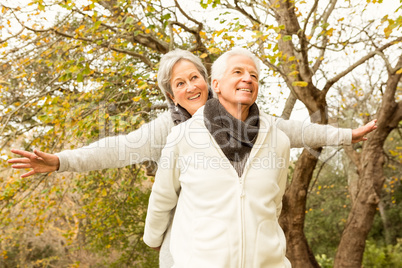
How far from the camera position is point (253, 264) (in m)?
1.54

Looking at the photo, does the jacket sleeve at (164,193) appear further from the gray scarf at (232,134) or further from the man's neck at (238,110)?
the man's neck at (238,110)

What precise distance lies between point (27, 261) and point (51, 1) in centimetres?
1265

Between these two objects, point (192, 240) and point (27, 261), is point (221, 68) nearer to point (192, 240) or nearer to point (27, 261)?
point (192, 240)

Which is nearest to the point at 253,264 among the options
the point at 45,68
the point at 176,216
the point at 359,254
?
the point at 176,216

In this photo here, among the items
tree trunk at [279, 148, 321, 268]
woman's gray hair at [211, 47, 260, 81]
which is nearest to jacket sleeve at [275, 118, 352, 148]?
woman's gray hair at [211, 47, 260, 81]

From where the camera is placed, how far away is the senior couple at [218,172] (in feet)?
5.11

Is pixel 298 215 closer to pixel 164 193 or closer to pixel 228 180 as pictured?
pixel 164 193

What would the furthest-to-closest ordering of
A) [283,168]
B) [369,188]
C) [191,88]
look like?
[369,188], [191,88], [283,168]

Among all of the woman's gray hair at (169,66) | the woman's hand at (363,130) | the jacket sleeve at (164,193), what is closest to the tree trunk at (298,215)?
the woman's hand at (363,130)

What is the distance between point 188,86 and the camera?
2.34 metres

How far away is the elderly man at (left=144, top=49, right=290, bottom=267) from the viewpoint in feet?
5.09

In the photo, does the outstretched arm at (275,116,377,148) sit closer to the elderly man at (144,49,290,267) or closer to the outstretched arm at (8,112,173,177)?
the elderly man at (144,49,290,267)

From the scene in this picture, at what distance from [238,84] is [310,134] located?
0.60 m

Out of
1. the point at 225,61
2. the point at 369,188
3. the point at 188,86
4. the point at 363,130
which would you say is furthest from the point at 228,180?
the point at 369,188
